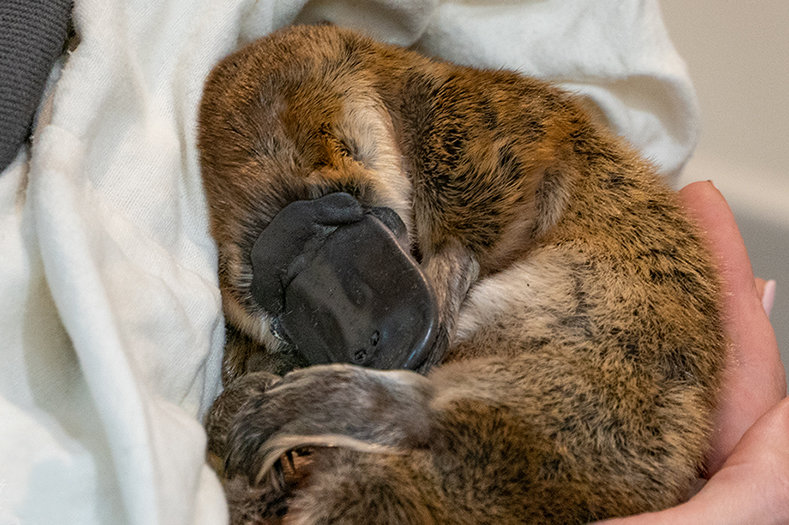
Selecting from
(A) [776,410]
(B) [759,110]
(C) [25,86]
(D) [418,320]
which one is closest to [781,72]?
(B) [759,110]

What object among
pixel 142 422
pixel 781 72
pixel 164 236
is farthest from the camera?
pixel 781 72

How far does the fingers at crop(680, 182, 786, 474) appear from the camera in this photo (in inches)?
43.9

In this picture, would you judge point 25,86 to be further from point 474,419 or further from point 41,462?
point 474,419

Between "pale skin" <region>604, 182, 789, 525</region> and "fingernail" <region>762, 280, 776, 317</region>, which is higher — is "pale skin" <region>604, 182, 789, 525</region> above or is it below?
above

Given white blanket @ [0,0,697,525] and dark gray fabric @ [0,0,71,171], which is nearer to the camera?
white blanket @ [0,0,697,525]

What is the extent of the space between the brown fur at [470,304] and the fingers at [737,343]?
17cm

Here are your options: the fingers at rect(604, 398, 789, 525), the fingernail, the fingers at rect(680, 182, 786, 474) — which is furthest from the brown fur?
the fingernail

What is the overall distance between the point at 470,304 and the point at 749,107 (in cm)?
142

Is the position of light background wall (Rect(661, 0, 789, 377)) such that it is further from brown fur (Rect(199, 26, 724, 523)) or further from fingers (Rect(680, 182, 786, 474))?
brown fur (Rect(199, 26, 724, 523))

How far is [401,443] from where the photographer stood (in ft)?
2.81

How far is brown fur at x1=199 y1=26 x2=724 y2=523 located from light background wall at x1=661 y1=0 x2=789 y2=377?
102 cm

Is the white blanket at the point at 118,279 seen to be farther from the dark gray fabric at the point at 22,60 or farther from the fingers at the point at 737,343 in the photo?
the fingers at the point at 737,343

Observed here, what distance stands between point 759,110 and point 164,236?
1770 millimetres

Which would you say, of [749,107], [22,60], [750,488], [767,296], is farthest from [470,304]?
[749,107]
